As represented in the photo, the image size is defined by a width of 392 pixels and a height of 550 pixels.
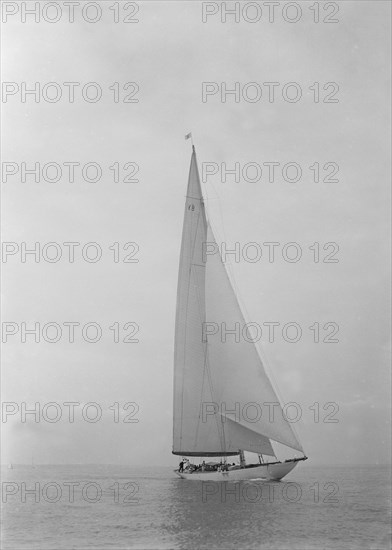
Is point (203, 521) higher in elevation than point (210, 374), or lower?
lower

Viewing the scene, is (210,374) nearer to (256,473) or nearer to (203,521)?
(256,473)

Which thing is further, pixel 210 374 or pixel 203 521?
pixel 210 374

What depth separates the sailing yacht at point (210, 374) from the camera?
5544 cm

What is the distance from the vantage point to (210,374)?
57375 mm

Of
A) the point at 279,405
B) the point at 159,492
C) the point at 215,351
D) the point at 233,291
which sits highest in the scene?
the point at 233,291

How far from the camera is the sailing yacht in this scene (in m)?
55.4

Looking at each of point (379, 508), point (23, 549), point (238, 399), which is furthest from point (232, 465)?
point (23, 549)

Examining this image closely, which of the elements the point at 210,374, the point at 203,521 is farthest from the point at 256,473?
the point at 203,521

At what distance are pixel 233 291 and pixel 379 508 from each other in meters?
18.8

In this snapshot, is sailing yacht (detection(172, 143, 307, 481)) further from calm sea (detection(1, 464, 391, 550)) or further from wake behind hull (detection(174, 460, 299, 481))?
calm sea (detection(1, 464, 391, 550))

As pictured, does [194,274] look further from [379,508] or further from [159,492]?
[379,508]

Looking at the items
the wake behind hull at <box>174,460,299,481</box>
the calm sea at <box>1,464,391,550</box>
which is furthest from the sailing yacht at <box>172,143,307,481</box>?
the calm sea at <box>1,464,391,550</box>

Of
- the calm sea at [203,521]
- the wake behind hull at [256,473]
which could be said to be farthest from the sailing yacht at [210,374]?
the calm sea at [203,521]

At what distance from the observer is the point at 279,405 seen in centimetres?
5447
